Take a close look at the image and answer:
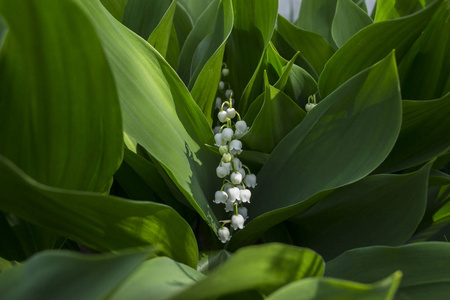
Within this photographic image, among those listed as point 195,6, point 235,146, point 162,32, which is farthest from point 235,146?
point 195,6

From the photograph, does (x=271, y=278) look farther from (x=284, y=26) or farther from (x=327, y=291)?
(x=284, y=26)

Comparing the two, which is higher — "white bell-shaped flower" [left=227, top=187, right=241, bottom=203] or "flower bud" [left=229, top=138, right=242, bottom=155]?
"flower bud" [left=229, top=138, right=242, bottom=155]

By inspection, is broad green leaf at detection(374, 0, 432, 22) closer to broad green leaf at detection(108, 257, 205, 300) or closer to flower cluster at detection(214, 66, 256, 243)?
flower cluster at detection(214, 66, 256, 243)

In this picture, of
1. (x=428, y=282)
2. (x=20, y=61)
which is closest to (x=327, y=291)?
(x=428, y=282)

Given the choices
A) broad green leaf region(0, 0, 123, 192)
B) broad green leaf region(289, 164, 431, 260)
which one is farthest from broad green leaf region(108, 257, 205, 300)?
broad green leaf region(289, 164, 431, 260)

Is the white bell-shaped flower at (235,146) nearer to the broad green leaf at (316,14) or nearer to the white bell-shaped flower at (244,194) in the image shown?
the white bell-shaped flower at (244,194)

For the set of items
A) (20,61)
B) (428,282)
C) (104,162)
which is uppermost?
(20,61)

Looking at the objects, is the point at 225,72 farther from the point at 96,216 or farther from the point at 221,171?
the point at 96,216
